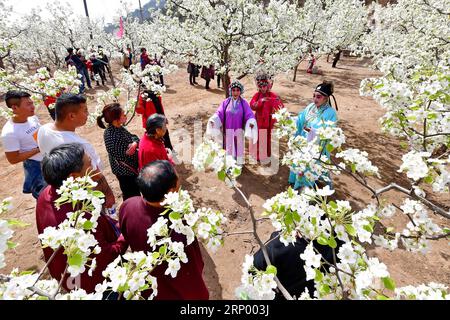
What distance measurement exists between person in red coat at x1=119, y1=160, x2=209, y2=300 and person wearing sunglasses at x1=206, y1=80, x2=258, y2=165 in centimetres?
329

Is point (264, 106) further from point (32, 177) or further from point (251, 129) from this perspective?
point (32, 177)

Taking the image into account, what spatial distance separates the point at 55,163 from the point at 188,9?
563 cm

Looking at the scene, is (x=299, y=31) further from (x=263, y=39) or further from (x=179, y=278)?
(x=179, y=278)

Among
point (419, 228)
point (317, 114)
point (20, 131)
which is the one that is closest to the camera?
point (419, 228)

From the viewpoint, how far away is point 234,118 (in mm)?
5184

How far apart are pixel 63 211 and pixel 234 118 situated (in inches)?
149

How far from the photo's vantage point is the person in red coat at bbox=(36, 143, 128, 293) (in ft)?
6.40

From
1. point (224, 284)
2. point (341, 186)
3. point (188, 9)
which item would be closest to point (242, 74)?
point (188, 9)

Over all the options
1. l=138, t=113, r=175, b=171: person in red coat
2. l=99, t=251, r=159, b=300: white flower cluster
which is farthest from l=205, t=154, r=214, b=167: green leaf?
l=138, t=113, r=175, b=171: person in red coat

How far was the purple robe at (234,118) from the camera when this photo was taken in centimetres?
514

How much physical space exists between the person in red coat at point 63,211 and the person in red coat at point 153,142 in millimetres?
1324

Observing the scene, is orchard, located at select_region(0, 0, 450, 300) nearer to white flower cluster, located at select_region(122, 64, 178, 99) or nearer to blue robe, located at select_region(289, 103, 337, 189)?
white flower cluster, located at select_region(122, 64, 178, 99)

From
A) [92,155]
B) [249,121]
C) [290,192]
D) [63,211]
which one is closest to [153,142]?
[92,155]
